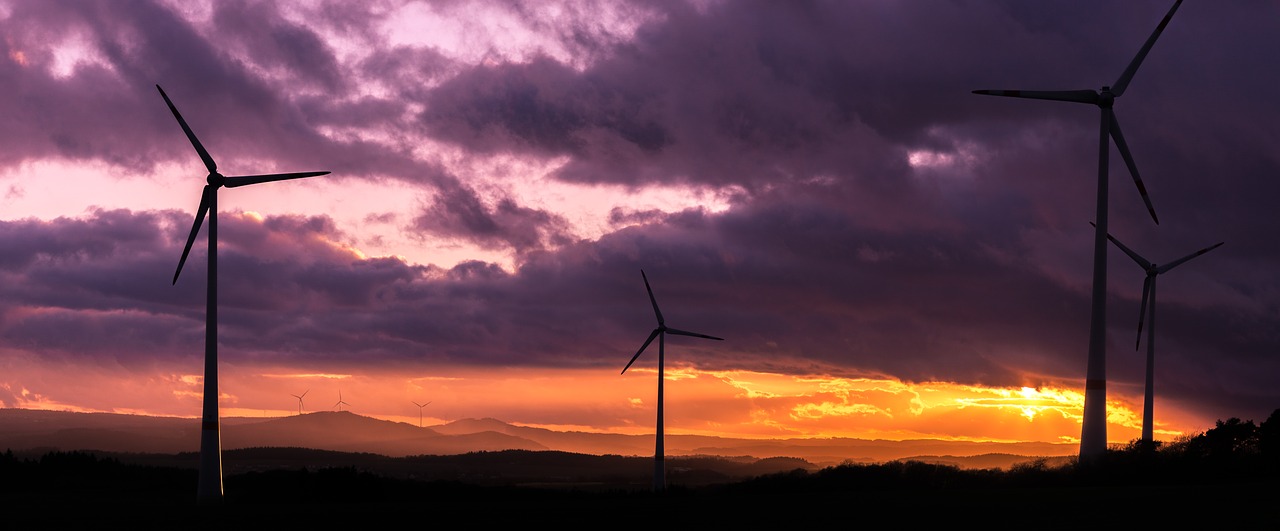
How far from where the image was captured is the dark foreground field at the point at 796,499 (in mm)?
49875

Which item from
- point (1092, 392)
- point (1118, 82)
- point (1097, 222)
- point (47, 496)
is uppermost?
point (1118, 82)

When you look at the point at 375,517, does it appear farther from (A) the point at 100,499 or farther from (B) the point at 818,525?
(A) the point at 100,499

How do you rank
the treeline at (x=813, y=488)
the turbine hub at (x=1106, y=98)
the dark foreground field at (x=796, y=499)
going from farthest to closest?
the turbine hub at (x=1106, y=98) < the treeline at (x=813, y=488) < the dark foreground field at (x=796, y=499)

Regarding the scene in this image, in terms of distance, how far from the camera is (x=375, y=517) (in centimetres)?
5688

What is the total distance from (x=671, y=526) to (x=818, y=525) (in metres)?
5.63

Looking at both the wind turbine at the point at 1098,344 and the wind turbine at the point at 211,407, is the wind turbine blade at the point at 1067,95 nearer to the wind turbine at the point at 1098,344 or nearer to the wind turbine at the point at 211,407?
the wind turbine at the point at 1098,344

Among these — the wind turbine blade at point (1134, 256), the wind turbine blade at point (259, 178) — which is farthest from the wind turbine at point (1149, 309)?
the wind turbine blade at point (259, 178)

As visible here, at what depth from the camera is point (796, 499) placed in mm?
65812

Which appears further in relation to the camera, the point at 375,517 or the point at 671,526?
the point at 375,517

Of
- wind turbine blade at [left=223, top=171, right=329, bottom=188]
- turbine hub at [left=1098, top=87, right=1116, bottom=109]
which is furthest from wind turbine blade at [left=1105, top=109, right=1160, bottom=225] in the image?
wind turbine blade at [left=223, top=171, right=329, bottom=188]

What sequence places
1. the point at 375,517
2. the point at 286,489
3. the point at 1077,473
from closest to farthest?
the point at 375,517
the point at 1077,473
the point at 286,489

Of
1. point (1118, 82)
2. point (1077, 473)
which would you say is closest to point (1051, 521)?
point (1077, 473)

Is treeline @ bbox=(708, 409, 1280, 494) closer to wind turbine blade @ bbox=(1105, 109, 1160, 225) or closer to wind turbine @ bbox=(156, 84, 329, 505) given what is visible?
wind turbine blade @ bbox=(1105, 109, 1160, 225)

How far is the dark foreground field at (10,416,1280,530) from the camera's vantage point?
4988 cm
